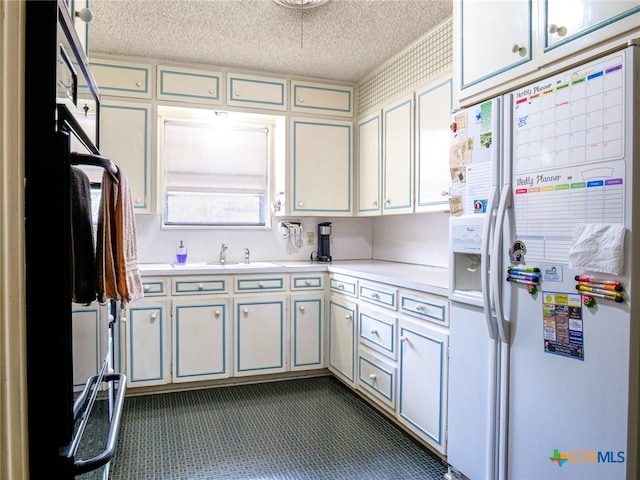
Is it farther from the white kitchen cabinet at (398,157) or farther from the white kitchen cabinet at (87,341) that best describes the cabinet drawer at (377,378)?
the white kitchen cabinet at (87,341)

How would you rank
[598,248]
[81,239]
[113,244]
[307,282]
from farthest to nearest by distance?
[307,282] < [598,248] < [113,244] < [81,239]

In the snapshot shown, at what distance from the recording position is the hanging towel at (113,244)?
110 centimetres

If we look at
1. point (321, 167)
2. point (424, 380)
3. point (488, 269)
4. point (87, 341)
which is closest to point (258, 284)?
point (321, 167)

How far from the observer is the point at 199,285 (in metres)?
3.21

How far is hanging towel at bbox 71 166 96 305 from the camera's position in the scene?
94 cm

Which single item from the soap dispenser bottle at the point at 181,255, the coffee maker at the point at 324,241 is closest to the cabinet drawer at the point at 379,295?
the coffee maker at the point at 324,241

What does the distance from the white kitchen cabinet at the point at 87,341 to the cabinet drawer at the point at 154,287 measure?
1802 millimetres

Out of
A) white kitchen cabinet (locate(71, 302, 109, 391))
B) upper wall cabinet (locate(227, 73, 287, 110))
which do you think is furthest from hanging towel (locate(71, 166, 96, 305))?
upper wall cabinet (locate(227, 73, 287, 110))

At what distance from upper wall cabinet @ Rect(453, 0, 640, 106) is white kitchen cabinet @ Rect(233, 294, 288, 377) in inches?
81.8

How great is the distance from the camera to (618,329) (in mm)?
1266

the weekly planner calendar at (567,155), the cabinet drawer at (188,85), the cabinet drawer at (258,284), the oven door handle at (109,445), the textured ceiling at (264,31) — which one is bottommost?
the oven door handle at (109,445)

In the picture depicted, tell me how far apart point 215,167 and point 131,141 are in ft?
2.46

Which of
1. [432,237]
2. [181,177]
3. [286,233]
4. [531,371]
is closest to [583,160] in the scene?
[531,371]

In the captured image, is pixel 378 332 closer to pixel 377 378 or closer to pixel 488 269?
pixel 377 378
